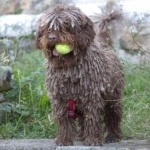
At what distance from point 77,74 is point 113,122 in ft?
2.46

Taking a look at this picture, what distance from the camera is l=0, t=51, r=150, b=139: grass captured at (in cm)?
653

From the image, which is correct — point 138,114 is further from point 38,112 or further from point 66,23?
point 66,23

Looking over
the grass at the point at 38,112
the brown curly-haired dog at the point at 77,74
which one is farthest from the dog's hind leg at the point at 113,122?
the grass at the point at 38,112

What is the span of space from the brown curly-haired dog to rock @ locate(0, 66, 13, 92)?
1.16 meters

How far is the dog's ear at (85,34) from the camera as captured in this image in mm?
5480

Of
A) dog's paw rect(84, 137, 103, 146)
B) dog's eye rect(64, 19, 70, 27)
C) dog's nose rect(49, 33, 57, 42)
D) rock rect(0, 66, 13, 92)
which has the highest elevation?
dog's eye rect(64, 19, 70, 27)

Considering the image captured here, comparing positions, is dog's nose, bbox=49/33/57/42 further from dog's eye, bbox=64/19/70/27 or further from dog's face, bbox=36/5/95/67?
dog's eye, bbox=64/19/70/27

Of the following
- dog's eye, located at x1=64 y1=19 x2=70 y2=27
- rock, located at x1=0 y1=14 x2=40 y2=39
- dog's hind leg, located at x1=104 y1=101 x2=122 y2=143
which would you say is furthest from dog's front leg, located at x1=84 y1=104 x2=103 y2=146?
rock, located at x1=0 y1=14 x2=40 y2=39

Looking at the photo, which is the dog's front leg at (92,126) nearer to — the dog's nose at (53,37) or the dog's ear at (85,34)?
the dog's ear at (85,34)

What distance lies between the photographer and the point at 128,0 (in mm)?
8898

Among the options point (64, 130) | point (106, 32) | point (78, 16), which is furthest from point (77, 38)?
point (106, 32)

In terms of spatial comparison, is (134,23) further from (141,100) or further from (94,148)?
(94,148)

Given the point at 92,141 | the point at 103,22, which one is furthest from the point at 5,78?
the point at 92,141

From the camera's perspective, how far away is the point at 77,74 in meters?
5.61
